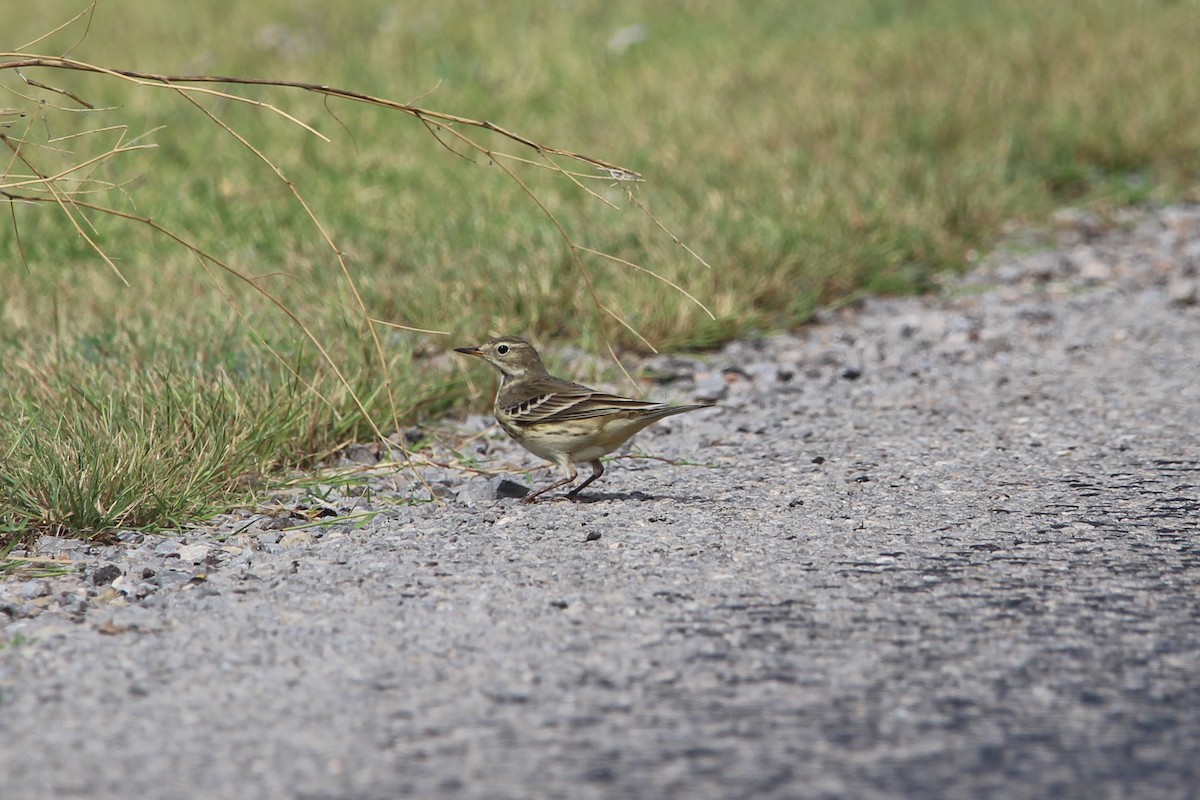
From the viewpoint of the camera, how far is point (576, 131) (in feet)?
35.3

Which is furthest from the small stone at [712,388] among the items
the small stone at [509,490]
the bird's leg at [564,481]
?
the small stone at [509,490]

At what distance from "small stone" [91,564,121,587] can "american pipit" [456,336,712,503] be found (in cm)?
146

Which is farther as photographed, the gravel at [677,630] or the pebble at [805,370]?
the pebble at [805,370]

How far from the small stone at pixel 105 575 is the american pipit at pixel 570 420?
146 centimetres

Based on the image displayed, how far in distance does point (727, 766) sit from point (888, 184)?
688cm

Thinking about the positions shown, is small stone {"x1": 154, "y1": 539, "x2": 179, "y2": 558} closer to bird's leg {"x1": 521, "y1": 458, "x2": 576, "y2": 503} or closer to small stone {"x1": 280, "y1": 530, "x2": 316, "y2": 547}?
small stone {"x1": 280, "y1": 530, "x2": 316, "y2": 547}

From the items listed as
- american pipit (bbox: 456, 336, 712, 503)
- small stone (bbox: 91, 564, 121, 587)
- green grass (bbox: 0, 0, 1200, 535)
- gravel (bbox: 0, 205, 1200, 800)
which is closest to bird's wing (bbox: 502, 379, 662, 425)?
american pipit (bbox: 456, 336, 712, 503)

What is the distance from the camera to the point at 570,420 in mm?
5129

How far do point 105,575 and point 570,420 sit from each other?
1688 mm

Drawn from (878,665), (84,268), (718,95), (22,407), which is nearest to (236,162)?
(84,268)

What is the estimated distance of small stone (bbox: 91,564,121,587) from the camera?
4164 mm

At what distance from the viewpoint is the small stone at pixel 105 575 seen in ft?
13.7

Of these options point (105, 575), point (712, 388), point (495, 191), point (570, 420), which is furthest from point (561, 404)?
point (495, 191)

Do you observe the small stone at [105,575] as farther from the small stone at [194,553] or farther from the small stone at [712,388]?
the small stone at [712,388]
